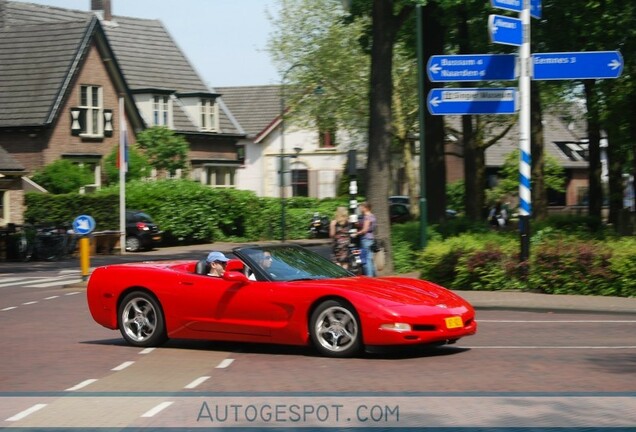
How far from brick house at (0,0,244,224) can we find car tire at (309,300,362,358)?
1302 inches

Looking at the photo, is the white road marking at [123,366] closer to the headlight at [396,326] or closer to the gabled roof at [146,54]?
the headlight at [396,326]

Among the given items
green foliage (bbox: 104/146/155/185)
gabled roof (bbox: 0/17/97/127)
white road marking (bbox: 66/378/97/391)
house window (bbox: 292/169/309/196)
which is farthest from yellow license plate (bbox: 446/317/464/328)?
house window (bbox: 292/169/309/196)

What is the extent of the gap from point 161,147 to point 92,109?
357 cm

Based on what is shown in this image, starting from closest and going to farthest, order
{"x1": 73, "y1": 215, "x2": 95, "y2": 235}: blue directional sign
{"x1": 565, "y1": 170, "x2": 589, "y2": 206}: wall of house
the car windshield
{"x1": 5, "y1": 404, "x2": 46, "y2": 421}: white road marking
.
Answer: {"x1": 5, "y1": 404, "x2": 46, "y2": 421}: white road marking
the car windshield
{"x1": 73, "y1": 215, "x2": 95, "y2": 235}: blue directional sign
{"x1": 565, "y1": 170, "x2": 589, "y2": 206}: wall of house

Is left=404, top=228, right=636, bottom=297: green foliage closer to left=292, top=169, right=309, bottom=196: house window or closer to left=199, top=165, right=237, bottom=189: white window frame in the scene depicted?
left=199, top=165, right=237, bottom=189: white window frame

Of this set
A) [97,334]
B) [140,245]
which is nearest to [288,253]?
[97,334]

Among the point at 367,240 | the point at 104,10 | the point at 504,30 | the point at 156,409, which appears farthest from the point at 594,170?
the point at 104,10

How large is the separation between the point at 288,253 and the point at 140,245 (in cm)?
2901

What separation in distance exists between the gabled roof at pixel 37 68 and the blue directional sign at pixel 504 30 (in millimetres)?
33253

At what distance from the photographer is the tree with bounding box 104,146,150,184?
166 ft

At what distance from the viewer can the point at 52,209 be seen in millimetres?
45438

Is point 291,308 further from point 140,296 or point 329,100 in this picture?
point 329,100

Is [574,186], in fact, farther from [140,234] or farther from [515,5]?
[515,5]

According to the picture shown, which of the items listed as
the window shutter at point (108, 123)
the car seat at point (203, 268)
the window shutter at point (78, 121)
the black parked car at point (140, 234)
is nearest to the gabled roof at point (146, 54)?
the window shutter at point (108, 123)
